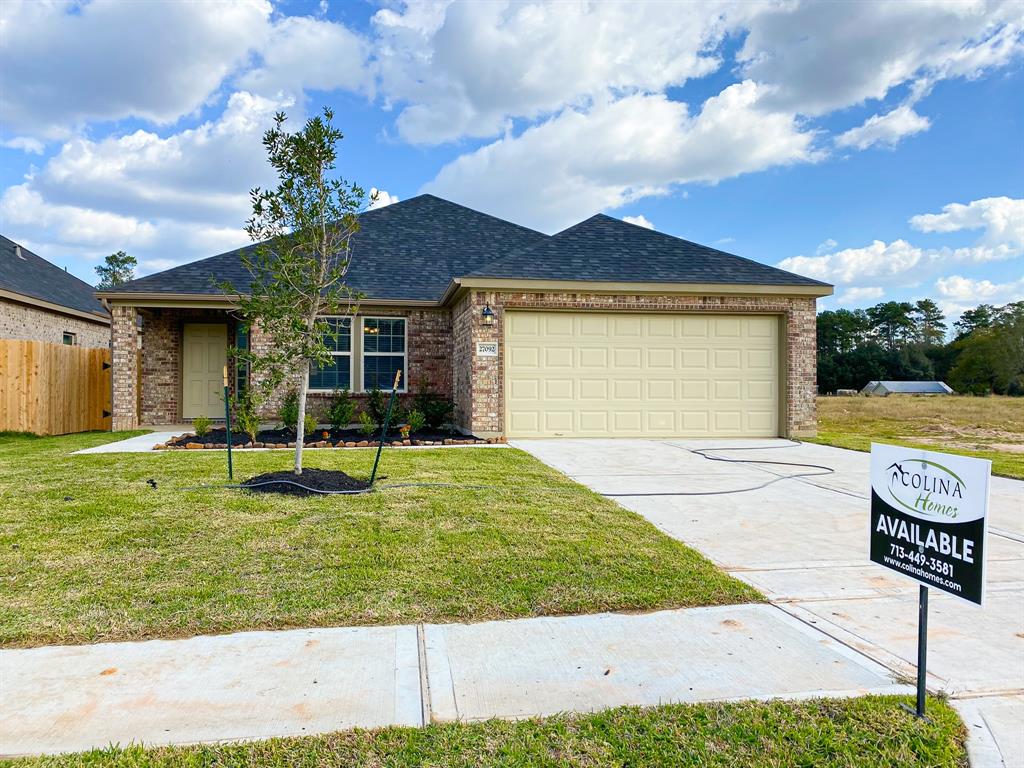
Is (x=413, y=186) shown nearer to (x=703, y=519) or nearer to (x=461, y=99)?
(x=461, y=99)

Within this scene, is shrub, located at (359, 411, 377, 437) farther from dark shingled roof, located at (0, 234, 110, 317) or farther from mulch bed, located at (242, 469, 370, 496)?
dark shingled roof, located at (0, 234, 110, 317)

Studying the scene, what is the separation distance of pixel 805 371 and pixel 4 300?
18111 mm

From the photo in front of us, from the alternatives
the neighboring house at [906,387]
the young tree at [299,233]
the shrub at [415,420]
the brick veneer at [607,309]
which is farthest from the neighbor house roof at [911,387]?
the young tree at [299,233]

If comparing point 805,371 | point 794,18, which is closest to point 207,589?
point 805,371

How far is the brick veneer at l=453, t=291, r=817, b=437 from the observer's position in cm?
1132

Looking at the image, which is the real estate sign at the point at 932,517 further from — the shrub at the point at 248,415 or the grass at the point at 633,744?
the shrub at the point at 248,415

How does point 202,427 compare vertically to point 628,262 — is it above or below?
below

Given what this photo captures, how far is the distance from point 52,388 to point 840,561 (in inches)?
566

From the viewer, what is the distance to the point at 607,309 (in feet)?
38.1

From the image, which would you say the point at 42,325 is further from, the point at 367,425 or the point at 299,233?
the point at 299,233

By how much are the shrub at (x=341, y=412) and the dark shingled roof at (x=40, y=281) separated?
8.54 meters

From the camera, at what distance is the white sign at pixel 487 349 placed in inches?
444

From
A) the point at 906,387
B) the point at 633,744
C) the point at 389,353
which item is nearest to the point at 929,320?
the point at 906,387

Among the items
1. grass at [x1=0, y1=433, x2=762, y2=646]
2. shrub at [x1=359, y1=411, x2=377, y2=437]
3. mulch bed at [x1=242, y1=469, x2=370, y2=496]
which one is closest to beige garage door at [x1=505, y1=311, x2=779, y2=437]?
shrub at [x1=359, y1=411, x2=377, y2=437]
